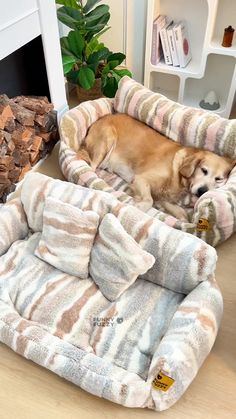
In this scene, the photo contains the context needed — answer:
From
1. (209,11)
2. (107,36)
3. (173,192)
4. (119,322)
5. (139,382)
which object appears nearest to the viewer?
(139,382)

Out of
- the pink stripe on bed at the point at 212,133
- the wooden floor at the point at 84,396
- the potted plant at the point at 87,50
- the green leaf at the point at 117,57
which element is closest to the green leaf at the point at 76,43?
the potted plant at the point at 87,50

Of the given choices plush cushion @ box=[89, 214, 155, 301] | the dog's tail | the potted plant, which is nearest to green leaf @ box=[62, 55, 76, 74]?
the potted plant

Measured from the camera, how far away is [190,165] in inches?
75.4

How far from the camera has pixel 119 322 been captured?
1405 millimetres

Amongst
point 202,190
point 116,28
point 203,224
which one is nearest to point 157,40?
point 116,28

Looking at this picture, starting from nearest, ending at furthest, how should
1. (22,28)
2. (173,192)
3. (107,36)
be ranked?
1. (22,28)
2. (173,192)
3. (107,36)

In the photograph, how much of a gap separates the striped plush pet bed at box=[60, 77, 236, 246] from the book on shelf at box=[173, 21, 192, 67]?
0.60m

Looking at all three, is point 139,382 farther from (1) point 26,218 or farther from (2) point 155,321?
(1) point 26,218

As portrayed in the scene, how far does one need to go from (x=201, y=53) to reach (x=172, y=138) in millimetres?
951

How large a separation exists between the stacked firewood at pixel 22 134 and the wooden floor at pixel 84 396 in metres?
0.95

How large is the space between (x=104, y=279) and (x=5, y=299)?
0.40 meters

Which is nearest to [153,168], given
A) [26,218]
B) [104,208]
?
[104,208]

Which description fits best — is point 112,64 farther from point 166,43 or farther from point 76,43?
point 166,43

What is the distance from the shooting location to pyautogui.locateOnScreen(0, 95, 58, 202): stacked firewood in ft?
6.34
